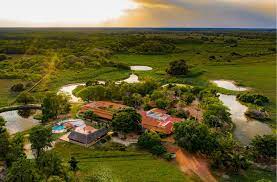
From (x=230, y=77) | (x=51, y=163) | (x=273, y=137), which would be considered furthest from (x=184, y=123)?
(x=230, y=77)

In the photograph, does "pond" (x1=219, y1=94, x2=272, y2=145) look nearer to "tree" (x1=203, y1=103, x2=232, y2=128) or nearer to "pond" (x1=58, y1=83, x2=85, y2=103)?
"tree" (x1=203, y1=103, x2=232, y2=128)

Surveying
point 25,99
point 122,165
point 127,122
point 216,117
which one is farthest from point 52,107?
point 216,117

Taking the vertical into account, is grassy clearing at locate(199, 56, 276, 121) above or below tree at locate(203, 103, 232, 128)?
below

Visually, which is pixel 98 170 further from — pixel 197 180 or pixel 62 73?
pixel 62 73

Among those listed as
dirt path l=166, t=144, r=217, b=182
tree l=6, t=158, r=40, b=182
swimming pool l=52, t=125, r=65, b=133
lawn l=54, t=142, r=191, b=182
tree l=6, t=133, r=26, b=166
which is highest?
tree l=6, t=158, r=40, b=182

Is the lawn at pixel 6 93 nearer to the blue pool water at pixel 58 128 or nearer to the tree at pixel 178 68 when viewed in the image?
the blue pool water at pixel 58 128

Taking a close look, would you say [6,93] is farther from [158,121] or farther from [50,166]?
[50,166]

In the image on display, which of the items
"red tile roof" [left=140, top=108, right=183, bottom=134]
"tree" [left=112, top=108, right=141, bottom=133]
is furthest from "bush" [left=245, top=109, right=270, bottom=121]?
"tree" [left=112, top=108, right=141, bottom=133]

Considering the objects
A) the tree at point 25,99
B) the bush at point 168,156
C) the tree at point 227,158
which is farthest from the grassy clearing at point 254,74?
the tree at point 25,99
